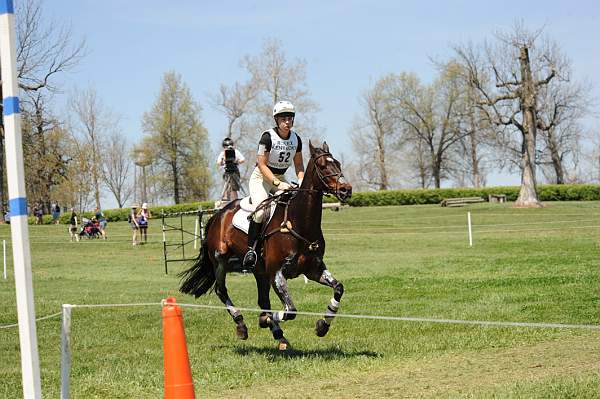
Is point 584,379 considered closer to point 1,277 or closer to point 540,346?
point 540,346

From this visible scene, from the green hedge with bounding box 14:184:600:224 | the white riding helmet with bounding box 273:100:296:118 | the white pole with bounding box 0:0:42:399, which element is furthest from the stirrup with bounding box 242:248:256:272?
the green hedge with bounding box 14:184:600:224

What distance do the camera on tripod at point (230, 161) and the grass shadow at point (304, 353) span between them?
1155 centimetres

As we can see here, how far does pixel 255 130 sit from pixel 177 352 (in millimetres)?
80239

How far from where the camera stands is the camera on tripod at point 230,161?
24156 millimetres

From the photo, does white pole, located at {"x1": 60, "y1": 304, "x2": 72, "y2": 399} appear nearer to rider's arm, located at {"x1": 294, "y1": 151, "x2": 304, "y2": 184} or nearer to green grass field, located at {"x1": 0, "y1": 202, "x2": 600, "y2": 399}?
green grass field, located at {"x1": 0, "y1": 202, "x2": 600, "y2": 399}

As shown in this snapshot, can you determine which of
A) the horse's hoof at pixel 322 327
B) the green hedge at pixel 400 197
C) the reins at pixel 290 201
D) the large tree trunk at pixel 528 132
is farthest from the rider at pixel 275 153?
the green hedge at pixel 400 197

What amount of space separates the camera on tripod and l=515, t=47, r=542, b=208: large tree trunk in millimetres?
39817

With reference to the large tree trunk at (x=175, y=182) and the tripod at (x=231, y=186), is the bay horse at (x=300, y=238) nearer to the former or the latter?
the tripod at (x=231, y=186)

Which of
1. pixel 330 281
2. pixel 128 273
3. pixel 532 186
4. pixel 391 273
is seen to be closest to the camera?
pixel 330 281

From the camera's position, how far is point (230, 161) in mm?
24016

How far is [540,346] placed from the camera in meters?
11.7

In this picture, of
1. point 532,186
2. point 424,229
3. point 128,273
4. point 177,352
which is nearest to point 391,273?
point 128,273

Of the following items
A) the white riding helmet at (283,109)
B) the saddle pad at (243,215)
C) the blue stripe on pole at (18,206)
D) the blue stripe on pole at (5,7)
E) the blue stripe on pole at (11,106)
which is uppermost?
the blue stripe on pole at (5,7)

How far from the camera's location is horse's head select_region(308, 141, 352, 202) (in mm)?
11242
